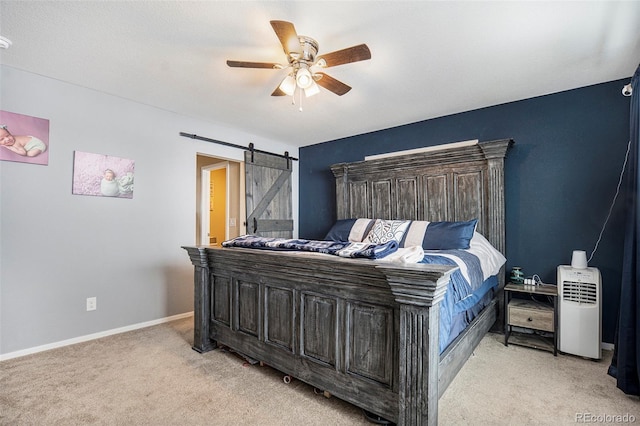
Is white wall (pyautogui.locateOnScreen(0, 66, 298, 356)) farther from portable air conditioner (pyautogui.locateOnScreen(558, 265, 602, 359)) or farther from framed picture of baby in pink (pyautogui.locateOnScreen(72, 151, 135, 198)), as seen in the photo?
portable air conditioner (pyautogui.locateOnScreen(558, 265, 602, 359))

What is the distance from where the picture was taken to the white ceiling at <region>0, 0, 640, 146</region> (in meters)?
1.79

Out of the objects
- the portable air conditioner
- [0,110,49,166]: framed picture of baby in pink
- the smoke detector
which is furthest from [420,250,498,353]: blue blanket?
[0,110,49,166]: framed picture of baby in pink

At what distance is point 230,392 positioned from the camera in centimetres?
194

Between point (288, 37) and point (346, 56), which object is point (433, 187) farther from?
point (288, 37)

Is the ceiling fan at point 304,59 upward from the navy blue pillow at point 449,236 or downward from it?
upward

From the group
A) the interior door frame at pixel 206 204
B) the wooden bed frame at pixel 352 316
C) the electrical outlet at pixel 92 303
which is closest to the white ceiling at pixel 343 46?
the wooden bed frame at pixel 352 316

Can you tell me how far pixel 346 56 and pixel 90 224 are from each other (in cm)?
279

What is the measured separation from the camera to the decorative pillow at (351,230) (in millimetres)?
3637

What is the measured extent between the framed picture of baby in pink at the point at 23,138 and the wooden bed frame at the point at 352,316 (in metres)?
1.57

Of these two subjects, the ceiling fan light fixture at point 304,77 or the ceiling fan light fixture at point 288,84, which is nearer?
the ceiling fan light fixture at point 304,77

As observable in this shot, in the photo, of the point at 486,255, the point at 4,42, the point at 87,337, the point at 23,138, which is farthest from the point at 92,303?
the point at 486,255

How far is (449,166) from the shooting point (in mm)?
3445

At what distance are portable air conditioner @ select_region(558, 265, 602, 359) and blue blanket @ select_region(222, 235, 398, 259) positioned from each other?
1.80 m

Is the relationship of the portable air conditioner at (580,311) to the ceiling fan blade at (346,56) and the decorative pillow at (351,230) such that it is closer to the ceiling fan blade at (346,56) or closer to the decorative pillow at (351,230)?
the decorative pillow at (351,230)
